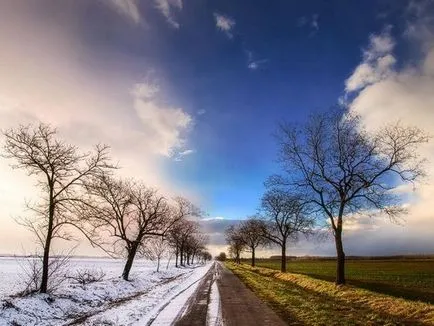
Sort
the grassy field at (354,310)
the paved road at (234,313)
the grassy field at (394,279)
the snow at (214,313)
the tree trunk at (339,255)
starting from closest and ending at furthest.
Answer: the paved road at (234,313) → the snow at (214,313) → the grassy field at (354,310) → the grassy field at (394,279) → the tree trunk at (339,255)

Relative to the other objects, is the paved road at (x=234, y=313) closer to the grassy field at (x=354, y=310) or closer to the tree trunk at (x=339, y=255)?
the grassy field at (x=354, y=310)

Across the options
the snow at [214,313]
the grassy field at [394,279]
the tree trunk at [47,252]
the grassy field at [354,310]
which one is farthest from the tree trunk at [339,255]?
the tree trunk at [47,252]

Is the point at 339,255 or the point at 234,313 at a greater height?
the point at 339,255

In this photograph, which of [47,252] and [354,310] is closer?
[354,310]

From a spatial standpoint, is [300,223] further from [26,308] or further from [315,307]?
[26,308]

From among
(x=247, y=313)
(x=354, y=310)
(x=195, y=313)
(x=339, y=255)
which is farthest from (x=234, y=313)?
(x=339, y=255)

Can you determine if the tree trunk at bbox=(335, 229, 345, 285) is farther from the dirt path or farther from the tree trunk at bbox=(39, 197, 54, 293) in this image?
the tree trunk at bbox=(39, 197, 54, 293)

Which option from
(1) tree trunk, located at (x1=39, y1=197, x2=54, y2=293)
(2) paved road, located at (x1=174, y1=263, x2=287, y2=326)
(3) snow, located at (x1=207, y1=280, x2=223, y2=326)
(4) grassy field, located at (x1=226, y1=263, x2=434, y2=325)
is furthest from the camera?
(1) tree trunk, located at (x1=39, y1=197, x2=54, y2=293)

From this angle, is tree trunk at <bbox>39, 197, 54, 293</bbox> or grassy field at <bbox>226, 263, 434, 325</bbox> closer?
grassy field at <bbox>226, 263, 434, 325</bbox>

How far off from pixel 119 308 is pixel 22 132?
31.4 feet

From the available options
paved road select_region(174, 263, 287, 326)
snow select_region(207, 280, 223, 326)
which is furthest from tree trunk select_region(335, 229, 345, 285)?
snow select_region(207, 280, 223, 326)

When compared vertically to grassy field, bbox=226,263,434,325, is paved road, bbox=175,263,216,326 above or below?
below

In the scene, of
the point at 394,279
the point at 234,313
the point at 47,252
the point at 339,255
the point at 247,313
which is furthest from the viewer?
the point at 394,279

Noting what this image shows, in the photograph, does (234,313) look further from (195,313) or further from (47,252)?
(47,252)
